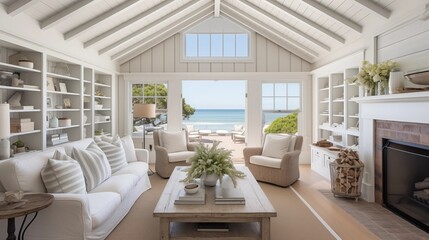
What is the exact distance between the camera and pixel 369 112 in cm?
401

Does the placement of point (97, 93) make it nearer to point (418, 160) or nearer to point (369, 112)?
point (369, 112)

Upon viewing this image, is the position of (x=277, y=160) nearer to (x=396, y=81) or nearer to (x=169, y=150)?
(x=169, y=150)

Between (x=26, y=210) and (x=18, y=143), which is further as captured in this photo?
(x=18, y=143)

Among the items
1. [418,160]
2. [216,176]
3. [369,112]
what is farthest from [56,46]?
[418,160]

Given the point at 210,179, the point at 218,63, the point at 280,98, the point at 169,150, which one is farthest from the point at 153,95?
the point at 210,179

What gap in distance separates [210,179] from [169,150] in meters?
2.65

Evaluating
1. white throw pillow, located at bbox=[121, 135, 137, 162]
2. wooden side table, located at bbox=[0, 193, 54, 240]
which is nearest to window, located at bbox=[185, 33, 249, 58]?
white throw pillow, located at bbox=[121, 135, 137, 162]

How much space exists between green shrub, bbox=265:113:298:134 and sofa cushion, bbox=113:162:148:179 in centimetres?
343

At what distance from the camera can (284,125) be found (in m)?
7.01

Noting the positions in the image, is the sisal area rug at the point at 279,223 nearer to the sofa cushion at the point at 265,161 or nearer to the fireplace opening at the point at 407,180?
the sofa cushion at the point at 265,161

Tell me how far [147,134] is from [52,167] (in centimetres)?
437

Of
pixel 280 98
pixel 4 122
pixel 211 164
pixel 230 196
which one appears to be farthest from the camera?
pixel 280 98

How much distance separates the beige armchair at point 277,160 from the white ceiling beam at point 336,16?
1997 mm

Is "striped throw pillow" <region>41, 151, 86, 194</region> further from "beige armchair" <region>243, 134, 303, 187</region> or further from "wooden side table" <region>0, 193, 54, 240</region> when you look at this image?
"beige armchair" <region>243, 134, 303, 187</region>
